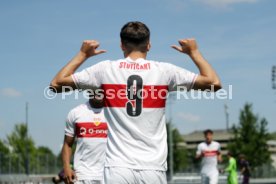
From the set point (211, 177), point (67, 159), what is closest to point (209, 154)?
point (211, 177)

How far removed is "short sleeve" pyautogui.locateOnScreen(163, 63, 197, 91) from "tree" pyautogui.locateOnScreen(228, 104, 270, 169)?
6636 centimetres

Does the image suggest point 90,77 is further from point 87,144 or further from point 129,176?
point 87,144

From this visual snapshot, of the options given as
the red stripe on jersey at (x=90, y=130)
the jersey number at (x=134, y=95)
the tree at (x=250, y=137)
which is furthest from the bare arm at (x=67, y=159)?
the tree at (x=250, y=137)

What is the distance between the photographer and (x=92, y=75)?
17.5ft

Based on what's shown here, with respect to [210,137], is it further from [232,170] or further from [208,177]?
[232,170]

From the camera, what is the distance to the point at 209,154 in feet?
71.7

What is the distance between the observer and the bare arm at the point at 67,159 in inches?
356

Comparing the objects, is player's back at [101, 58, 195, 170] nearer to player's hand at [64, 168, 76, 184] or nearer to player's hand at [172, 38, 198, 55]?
player's hand at [172, 38, 198, 55]

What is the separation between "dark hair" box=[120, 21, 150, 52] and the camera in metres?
5.27

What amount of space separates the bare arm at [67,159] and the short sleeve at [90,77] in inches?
153

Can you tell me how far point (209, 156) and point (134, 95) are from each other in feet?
55.3

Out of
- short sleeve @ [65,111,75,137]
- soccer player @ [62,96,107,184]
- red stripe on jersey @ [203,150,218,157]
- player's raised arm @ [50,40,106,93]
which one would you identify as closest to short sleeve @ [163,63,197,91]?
player's raised arm @ [50,40,106,93]

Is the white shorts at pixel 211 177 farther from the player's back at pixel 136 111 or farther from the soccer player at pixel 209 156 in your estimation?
the player's back at pixel 136 111

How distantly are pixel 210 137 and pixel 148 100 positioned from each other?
53.8 feet
